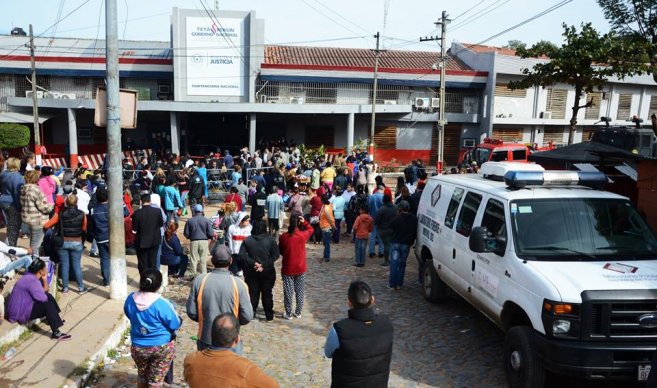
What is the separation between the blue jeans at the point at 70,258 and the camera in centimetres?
859

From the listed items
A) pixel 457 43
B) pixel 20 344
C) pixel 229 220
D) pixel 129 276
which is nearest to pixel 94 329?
pixel 20 344

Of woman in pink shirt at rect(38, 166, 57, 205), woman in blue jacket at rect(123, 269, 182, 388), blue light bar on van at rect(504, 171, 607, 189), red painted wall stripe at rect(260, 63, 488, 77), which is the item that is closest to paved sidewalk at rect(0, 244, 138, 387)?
woman in blue jacket at rect(123, 269, 182, 388)

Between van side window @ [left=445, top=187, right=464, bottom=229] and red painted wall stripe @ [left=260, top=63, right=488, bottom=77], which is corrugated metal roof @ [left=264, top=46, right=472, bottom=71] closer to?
red painted wall stripe @ [left=260, top=63, right=488, bottom=77]

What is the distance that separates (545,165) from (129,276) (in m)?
10.8

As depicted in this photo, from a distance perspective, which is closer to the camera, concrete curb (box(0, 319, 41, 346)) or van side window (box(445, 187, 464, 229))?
concrete curb (box(0, 319, 41, 346))

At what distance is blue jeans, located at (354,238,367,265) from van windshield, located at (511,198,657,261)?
5.37 meters

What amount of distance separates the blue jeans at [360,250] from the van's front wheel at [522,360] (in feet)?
19.0

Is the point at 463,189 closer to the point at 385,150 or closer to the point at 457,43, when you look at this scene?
the point at 385,150

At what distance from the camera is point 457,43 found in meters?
35.6

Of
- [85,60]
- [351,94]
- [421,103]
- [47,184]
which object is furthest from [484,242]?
[85,60]

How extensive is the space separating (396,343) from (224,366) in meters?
4.60

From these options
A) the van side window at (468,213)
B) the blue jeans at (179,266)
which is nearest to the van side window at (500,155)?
the van side window at (468,213)

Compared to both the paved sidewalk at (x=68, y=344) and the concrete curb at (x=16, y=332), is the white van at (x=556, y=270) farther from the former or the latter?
the concrete curb at (x=16, y=332)

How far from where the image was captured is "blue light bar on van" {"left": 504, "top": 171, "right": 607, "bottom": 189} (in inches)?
271
